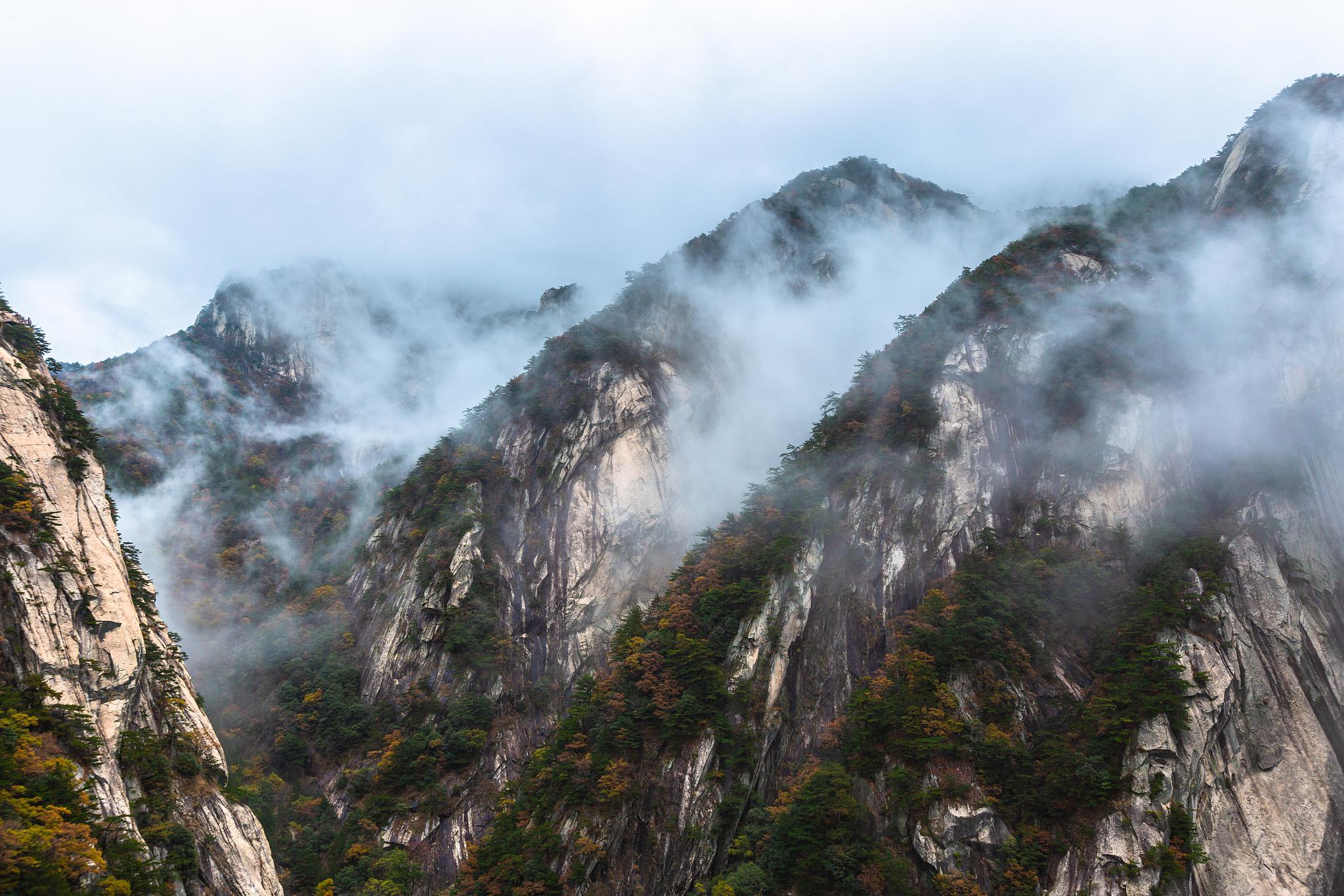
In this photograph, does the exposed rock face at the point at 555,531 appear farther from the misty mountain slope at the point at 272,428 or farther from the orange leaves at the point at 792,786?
the orange leaves at the point at 792,786

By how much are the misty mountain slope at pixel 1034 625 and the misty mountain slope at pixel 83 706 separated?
1769 cm

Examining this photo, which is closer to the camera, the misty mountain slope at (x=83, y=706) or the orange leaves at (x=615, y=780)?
the misty mountain slope at (x=83, y=706)

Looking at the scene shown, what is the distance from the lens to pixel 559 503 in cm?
6700

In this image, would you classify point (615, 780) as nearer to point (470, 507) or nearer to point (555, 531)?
point (555, 531)

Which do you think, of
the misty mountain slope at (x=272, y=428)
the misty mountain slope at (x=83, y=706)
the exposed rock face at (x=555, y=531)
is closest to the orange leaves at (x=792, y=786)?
the exposed rock face at (x=555, y=531)

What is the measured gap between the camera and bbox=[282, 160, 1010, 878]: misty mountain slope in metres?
53.9

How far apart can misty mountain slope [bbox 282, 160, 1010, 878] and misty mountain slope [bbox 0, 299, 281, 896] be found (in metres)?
22.4

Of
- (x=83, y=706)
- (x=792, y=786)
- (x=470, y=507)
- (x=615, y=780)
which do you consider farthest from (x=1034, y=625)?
(x=470, y=507)

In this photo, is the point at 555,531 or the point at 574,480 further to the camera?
the point at 574,480

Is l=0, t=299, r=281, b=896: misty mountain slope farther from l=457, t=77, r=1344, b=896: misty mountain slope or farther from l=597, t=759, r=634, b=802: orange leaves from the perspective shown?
l=457, t=77, r=1344, b=896: misty mountain slope

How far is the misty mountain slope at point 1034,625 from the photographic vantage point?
31047mm

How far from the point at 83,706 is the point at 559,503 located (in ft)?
145

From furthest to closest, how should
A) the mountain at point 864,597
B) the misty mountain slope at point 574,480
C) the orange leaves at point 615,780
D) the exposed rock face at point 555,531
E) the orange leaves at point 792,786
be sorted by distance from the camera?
the misty mountain slope at point 574,480 < the exposed rock face at point 555,531 < the orange leaves at point 615,780 < the orange leaves at point 792,786 < the mountain at point 864,597

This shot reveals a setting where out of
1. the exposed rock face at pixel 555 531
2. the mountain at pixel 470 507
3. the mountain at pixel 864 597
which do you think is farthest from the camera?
the exposed rock face at pixel 555 531
